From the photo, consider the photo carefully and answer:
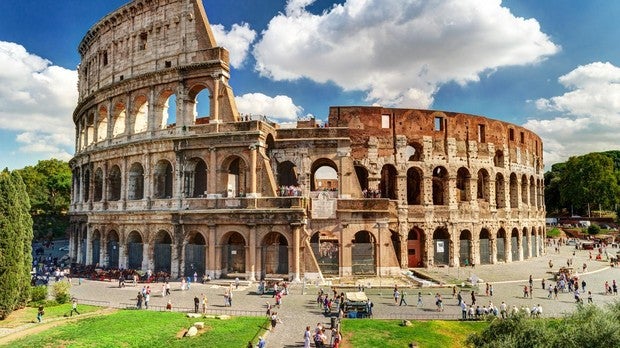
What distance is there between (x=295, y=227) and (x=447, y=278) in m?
11.5

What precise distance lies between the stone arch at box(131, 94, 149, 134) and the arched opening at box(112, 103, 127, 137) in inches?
55.1

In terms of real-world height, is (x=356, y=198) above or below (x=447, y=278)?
above

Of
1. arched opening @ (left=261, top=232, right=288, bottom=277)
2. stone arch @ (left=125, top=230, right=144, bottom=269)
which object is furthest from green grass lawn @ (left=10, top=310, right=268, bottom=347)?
stone arch @ (left=125, top=230, right=144, bottom=269)

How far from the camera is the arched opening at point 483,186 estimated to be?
39125 mm

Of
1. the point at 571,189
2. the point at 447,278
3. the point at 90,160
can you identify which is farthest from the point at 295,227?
the point at 571,189

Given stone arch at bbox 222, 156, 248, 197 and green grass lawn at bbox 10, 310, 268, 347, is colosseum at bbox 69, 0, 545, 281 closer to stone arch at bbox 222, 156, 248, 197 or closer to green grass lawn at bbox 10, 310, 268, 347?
stone arch at bbox 222, 156, 248, 197

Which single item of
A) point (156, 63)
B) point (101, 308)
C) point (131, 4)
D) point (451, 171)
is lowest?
point (101, 308)

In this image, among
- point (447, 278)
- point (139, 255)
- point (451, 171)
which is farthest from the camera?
point (451, 171)

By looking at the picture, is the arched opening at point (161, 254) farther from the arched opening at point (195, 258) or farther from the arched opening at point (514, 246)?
the arched opening at point (514, 246)

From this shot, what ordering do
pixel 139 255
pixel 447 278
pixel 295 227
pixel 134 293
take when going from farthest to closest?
pixel 139 255
pixel 447 278
pixel 295 227
pixel 134 293

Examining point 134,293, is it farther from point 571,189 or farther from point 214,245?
point 571,189

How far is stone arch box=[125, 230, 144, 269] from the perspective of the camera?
32.9 metres

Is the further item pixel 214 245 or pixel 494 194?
pixel 494 194

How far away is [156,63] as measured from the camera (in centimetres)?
3341
